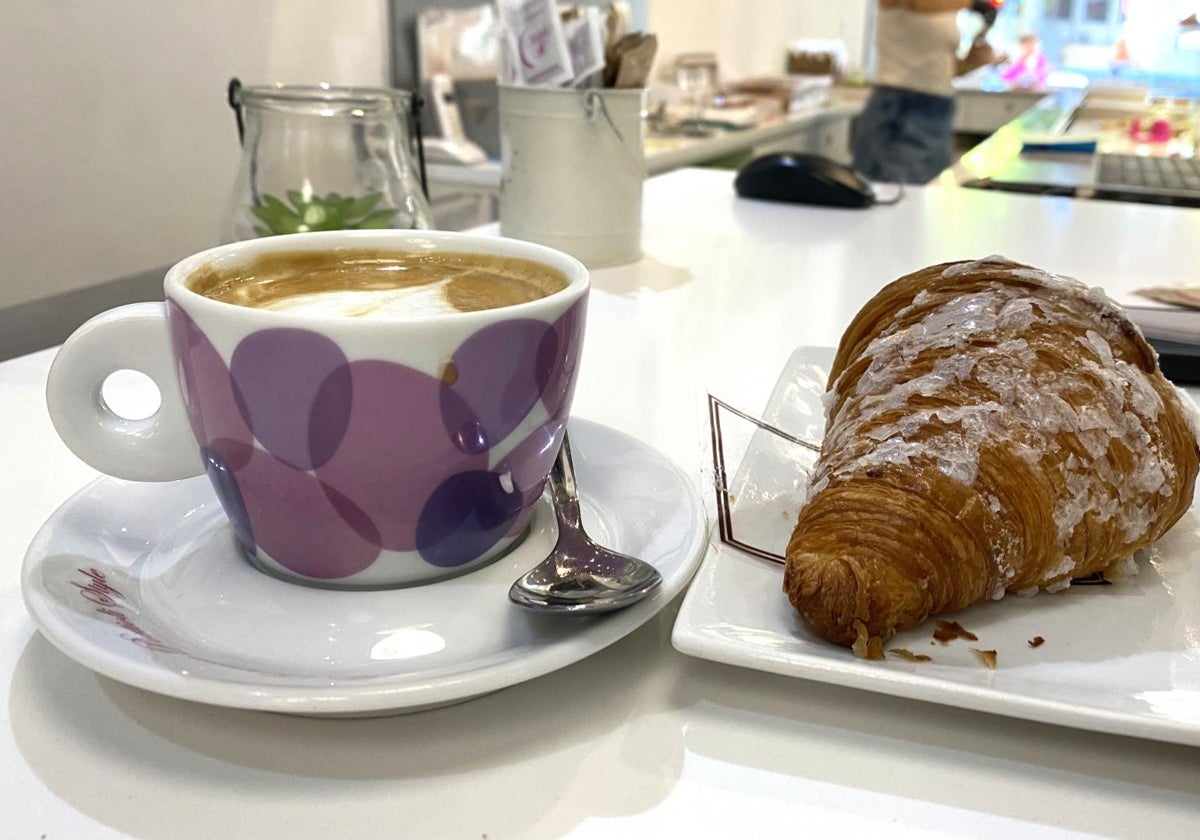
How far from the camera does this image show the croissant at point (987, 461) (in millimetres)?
361

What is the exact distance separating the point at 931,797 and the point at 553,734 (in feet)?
0.37

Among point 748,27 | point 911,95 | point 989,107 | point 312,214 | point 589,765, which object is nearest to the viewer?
point 589,765

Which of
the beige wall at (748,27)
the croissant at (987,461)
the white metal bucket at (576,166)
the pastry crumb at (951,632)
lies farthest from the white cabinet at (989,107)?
the pastry crumb at (951,632)

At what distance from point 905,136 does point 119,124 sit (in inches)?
82.9

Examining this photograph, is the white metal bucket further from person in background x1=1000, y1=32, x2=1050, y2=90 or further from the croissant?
person in background x1=1000, y1=32, x2=1050, y2=90

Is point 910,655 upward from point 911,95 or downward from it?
downward

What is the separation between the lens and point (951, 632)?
14.4 inches

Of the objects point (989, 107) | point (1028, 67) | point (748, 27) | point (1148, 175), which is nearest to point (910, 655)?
point (1148, 175)

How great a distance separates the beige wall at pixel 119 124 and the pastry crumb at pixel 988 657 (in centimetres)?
148

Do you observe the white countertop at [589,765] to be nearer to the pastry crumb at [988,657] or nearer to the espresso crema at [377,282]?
the pastry crumb at [988,657]

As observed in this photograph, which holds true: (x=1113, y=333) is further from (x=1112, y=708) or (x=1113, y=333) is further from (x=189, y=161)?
(x=189, y=161)

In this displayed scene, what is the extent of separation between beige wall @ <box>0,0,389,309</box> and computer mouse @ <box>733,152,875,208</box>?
0.92m

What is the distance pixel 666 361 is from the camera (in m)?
0.75

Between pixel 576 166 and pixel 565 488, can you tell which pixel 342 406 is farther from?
pixel 576 166
